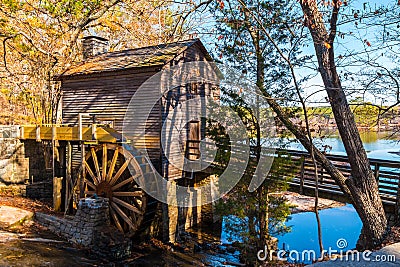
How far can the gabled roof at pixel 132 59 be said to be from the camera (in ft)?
32.1

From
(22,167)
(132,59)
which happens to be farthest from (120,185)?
(22,167)

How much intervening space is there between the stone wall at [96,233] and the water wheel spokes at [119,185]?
2.62 feet

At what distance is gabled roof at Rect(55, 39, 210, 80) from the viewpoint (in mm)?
9797

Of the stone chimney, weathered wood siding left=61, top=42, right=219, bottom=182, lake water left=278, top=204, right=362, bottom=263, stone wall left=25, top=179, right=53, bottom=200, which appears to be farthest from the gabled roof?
lake water left=278, top=204, right=362, bottom=263

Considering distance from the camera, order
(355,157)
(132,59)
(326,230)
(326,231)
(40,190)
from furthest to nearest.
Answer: (326,230) → (326,231) → (40,190) → (132,59) → (355,157)

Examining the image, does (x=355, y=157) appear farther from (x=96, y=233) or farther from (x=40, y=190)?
(x=40, y=190)

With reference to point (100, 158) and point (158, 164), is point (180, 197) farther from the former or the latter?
point (100, 158)

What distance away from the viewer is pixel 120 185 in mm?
9375

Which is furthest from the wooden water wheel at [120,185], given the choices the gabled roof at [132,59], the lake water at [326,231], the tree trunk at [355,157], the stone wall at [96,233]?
the tree trunk at [355,157]

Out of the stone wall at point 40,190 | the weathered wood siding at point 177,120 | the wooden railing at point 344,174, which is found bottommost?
the stone wall at point 40,190

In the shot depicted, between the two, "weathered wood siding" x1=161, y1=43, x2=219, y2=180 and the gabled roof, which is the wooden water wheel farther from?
the gabled roof

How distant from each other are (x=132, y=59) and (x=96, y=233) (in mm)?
5614

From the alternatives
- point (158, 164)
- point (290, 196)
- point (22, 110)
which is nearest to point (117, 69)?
point (158, 164)

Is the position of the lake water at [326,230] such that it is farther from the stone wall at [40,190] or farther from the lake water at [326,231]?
the stone wall at [40,190]
